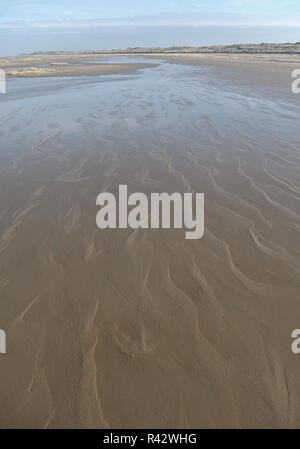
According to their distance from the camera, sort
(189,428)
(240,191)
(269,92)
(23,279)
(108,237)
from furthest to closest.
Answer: (269,92) → (240,191) → (108,237) → (23,279) → (189,428)

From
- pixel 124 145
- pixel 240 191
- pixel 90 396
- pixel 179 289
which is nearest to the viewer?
pixel 90 396

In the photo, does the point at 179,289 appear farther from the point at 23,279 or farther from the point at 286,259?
the point at 23,279

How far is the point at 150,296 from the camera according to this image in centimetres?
301

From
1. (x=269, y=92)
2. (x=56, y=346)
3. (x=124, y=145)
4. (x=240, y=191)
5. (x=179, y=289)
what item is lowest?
(x=56, y=346)

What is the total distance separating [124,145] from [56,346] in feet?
18.0

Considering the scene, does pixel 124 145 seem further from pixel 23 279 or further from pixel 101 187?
pixel 23 279

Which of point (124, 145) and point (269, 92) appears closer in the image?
point (124, 145)

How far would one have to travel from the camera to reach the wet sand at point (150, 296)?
2170 millimetres

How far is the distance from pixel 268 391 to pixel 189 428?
0.65m

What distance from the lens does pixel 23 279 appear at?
10.8 feet

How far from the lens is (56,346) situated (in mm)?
2561

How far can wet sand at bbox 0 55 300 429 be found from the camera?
217 centimetres

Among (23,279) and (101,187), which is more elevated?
(101,187)

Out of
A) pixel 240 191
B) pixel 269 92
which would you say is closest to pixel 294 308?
pixel 240 191
